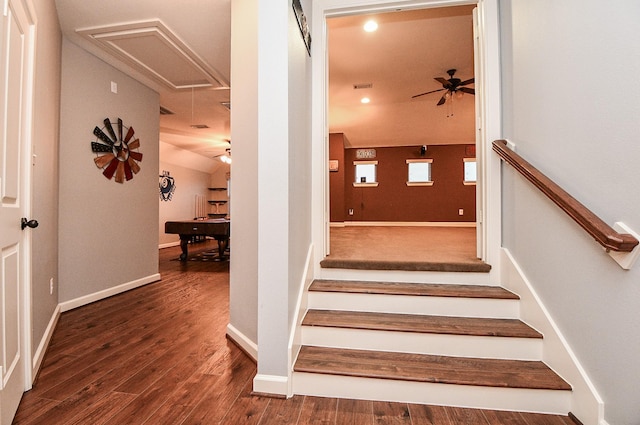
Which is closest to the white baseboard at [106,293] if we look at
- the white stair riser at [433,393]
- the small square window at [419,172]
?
the white stair riser at [433,393]

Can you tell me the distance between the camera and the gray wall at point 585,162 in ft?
3.84

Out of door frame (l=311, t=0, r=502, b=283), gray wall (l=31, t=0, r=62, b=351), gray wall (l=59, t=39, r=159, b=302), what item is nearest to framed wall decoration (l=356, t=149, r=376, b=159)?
gray wall (l=59, t=39, r=159, b=302)

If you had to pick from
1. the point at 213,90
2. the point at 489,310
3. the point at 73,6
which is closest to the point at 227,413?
the point at 489,310

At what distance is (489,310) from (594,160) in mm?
1085

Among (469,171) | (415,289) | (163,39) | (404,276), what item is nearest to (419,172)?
(469,171)

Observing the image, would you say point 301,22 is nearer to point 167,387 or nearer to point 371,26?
point 371,26

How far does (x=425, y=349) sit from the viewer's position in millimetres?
Result: 1772

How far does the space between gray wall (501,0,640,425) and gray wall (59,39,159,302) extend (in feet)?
13.2

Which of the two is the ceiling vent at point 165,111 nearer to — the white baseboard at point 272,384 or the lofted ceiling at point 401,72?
the lofted ceiling at point 401,72

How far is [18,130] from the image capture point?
1534 millimetres

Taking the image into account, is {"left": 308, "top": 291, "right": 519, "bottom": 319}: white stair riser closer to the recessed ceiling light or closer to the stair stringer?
the stair stringer

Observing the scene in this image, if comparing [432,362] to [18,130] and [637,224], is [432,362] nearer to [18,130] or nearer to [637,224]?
[637,224]

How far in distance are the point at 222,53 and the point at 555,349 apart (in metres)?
3.85

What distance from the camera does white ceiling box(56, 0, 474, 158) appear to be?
2664mm
